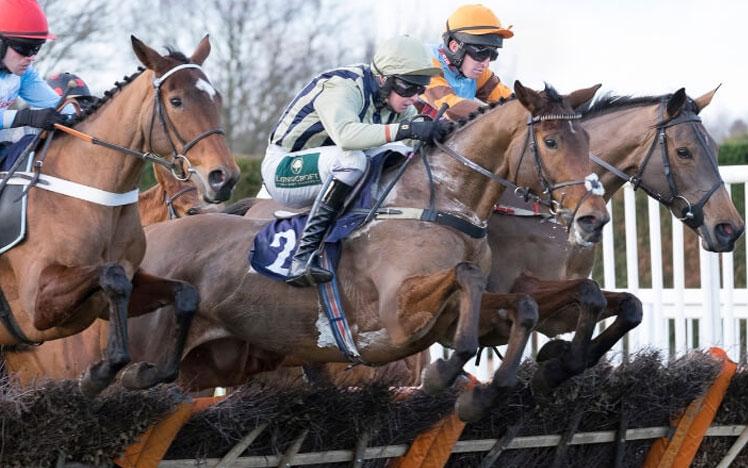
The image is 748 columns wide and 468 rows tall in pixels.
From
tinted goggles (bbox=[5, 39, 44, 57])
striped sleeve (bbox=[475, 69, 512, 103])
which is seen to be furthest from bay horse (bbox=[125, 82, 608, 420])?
striped sleeve (bbox=[475, 69, 512, 103])

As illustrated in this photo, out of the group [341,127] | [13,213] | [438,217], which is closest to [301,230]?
[341,127]

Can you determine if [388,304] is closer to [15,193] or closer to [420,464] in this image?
[420,464]

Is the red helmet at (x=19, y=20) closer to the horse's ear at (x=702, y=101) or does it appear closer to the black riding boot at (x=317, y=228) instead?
the black riding boot at (x=317, y=228)

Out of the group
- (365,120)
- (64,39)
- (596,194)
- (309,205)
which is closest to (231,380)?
(309,205)

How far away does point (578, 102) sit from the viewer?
5.74 m

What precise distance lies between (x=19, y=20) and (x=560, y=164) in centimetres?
233

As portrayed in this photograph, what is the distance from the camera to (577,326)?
562 centimetres

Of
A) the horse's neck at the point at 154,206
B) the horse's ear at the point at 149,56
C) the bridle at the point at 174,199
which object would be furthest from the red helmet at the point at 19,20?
the horse's neck at the point at 154,206

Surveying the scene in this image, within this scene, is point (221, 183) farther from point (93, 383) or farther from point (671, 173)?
point (671, 173)

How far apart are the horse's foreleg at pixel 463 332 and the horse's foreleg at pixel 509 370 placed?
13cm

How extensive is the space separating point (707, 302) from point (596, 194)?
254 cm

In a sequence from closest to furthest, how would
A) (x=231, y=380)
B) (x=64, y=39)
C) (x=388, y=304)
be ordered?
(x=388, y=304), (x=231, y=380), (x=64, y=39)

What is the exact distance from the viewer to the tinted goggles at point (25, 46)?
18.2 feet

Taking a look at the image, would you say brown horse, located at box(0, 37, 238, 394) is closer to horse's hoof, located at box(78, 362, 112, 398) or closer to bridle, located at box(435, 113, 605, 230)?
horse's hoof, located at box(78, 362, 112, 398)
